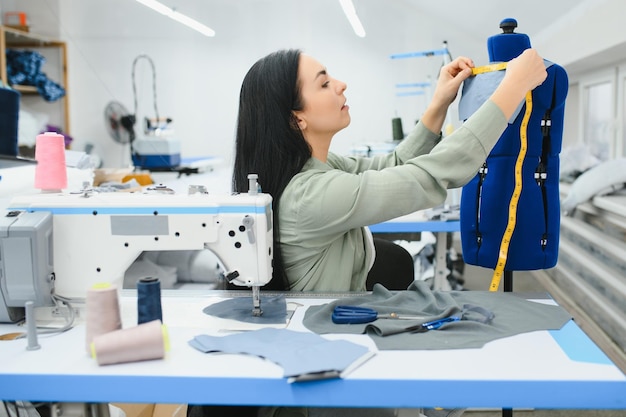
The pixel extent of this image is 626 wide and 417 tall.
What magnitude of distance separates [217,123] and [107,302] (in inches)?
Result: 159

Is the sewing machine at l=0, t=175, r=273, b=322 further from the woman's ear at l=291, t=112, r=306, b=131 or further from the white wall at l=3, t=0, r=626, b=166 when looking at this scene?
the white wall at l=3, t=0, r=626, b=166

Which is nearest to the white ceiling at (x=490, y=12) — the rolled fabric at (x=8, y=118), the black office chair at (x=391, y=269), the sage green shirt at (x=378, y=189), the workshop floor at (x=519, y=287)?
the black office chair at (x=391, y=269)

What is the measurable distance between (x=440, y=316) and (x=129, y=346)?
605 mm

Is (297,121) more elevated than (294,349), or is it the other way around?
(297,121)

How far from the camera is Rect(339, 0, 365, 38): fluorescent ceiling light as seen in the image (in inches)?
179

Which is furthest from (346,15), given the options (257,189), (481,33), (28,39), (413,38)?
(257,189)

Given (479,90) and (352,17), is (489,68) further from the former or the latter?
(352,17)

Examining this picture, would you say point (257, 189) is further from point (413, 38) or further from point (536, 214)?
point (413, 38)

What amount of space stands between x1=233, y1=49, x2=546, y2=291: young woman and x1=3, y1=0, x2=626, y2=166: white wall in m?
3.36

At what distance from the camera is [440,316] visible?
125 cm

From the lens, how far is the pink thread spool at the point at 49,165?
146 cm

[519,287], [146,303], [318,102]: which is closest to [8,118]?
[318,102]

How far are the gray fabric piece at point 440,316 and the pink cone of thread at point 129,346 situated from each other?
1.03 ft

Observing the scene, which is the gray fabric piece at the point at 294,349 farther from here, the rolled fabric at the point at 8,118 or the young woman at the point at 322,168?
the rolled fabric at the point at 8,118
